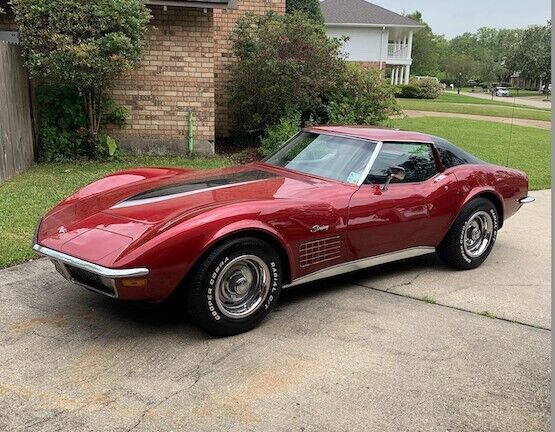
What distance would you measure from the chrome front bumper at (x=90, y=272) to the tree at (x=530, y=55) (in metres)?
69.4

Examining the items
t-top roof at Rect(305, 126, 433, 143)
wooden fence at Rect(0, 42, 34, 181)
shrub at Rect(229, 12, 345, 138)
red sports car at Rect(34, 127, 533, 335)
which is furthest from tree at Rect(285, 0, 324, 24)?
red sports car at Rect(34, 127, 533, 335)

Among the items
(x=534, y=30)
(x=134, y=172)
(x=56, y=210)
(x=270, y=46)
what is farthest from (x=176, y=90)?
(x=534, y=30)

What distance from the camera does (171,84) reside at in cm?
1070

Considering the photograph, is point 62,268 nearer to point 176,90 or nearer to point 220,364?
point 220,364

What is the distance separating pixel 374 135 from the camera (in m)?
5.10

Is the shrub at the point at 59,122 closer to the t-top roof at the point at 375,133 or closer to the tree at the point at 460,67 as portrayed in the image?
the t-top roof at the point at 375,133

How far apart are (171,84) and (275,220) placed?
24.5 feet

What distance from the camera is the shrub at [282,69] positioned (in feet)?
36.0

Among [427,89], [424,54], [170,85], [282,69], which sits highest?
[424,54]

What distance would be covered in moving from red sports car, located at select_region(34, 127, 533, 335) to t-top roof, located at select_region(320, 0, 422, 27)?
3945 centimetres

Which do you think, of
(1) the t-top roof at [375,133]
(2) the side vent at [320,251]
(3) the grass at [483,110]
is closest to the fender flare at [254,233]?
(2) the side vent at [320,251]

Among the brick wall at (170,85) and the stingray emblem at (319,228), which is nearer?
the stingray emblem at (319,228)

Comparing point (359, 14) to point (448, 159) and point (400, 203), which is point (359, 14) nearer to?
point (448, 159)

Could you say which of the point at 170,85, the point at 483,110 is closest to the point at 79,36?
the point at 170,85
